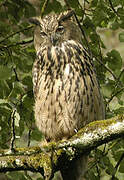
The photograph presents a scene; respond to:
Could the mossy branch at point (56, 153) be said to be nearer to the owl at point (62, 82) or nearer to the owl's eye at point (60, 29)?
the owl at point (62, 82)

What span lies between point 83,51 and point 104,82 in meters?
0.33

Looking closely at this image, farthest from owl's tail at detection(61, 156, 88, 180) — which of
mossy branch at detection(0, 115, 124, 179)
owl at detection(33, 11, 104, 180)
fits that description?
mossy branch at detection(0, 115, 124, 179)

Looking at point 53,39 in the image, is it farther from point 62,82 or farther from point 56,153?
point 56,153

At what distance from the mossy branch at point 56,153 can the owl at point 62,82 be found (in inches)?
24.4

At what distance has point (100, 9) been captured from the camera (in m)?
3.76

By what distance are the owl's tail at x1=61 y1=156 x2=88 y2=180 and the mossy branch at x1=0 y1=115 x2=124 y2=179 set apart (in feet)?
2.14

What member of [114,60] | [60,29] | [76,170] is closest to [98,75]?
[114,60]

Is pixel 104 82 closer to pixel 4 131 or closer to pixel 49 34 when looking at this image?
pixel 49 34

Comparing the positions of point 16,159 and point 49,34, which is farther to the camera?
point 49,34

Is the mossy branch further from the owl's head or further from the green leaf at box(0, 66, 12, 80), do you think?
the owl's head

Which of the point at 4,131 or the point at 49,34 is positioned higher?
the point at 49,34

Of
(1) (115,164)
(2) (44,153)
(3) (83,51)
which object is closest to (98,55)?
(3) (83,51)

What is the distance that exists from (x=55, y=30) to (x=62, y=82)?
43 cm

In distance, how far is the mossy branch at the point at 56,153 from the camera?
2957mm
